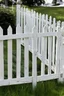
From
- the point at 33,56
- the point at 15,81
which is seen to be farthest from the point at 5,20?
the point at 15,81

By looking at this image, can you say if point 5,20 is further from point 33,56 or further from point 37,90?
point 37,90

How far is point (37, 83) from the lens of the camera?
5723 mm

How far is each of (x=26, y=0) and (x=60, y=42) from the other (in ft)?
67.1

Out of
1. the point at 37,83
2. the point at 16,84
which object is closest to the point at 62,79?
the point at 37,83

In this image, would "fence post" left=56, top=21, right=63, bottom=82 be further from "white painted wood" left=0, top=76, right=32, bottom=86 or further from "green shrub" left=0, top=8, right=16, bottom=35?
"green shrub" left=0, top=8, right=16, bottom=35

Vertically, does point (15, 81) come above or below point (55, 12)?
above

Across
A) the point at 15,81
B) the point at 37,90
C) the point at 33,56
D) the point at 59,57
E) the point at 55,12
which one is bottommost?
the point at 55,12

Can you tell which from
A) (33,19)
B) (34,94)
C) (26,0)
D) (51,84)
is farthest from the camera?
(26,0)

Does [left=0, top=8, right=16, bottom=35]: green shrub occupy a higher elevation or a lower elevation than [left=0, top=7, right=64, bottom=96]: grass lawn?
higher

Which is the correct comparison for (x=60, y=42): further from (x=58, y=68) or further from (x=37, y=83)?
(x=37, y=83)

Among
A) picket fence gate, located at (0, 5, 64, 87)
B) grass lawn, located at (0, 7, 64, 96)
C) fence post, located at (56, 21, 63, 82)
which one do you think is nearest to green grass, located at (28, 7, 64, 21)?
picket fence gate, located at (0, 5, 64, 87)

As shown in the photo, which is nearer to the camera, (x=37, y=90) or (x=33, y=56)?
(x=37, y=90)

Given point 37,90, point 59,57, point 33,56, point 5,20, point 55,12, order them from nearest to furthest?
point 37,90 → point 33,56 → point 59,57 → point 5,20 → point 55,12

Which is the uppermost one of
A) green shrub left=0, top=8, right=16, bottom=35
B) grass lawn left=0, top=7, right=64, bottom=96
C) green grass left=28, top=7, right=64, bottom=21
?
green shrub left=0, top=8, right=16, bottom=35
